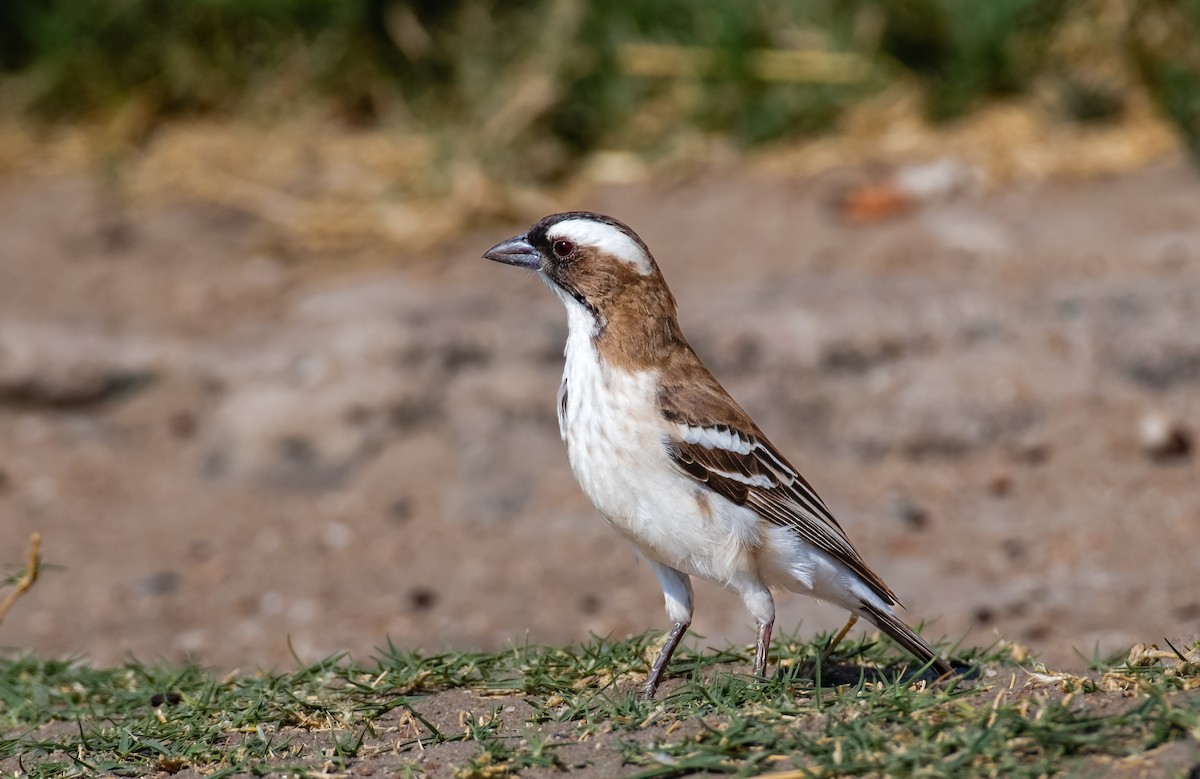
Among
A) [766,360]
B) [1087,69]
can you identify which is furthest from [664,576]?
[1087,69]

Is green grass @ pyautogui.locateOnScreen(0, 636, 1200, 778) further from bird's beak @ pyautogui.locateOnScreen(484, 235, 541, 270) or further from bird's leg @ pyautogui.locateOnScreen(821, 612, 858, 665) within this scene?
bird's beak @ pyautogui.locateOnScreen(484, 235, 541, 270)

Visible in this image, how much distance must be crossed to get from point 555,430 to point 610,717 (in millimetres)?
4514

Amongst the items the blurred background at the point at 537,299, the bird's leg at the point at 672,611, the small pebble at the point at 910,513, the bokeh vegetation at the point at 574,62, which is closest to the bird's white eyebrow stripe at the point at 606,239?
the bird's leg at the point at 672,611

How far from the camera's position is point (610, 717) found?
14.6ft

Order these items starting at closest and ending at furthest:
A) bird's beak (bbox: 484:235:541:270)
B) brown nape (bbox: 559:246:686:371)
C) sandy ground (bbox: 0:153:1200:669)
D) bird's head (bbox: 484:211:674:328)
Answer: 1. brown nape (bbox: 559:246:686:371)
2. bird's head (bbox: 484:211:674:328)
3. bird's beak (bbox: 484:235:541:270)
4. sandy ground (bbox: 0:153:1200:669)

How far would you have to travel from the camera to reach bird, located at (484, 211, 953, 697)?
4859mm

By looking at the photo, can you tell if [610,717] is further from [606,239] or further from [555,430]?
[555,430]

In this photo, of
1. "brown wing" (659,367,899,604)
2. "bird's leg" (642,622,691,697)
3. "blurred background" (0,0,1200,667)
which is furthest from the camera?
"blurred background" (0,0,1200,667)

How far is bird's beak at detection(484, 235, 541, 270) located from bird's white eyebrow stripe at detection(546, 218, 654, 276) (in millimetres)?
156

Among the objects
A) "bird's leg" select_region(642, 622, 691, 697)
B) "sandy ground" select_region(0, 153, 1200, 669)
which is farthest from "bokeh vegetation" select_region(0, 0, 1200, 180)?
"bird's leg" select_region(642, 622, 691, 697)

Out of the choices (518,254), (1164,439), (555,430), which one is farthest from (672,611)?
(1164,439)

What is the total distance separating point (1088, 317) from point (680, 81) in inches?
147

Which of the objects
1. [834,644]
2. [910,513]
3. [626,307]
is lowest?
[834,644]

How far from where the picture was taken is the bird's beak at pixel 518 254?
5391mm
